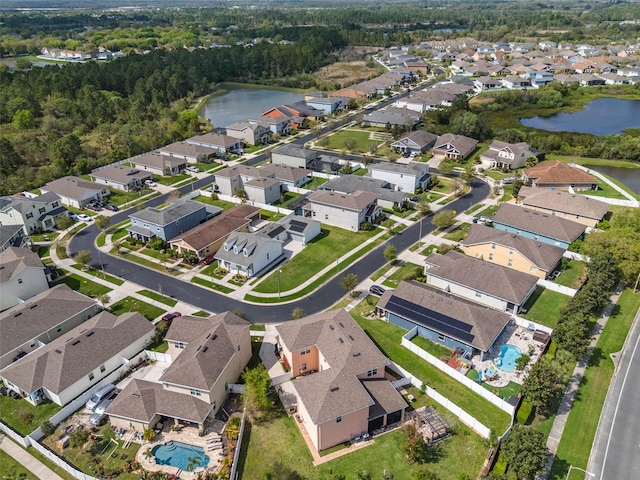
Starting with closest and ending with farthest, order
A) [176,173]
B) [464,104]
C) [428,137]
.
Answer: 1. [176,173]
2. [428,137]
3. [464,104]

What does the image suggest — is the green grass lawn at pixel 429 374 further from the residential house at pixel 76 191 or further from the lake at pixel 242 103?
the lake at pixel 242 103

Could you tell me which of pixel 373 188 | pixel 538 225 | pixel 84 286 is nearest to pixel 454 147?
pixel 373 188

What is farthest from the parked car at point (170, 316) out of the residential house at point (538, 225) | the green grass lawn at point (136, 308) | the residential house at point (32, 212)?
the residential house at point (538, 225)

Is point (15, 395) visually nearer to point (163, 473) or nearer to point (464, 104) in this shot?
point (163, 473)

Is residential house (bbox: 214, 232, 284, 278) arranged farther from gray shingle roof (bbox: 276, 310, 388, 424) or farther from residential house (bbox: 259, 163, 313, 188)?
residential house (bbox: 259, 163, 313, 188)

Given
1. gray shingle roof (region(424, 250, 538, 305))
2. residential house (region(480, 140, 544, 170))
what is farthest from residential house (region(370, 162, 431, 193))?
gray shingle roof (region(424, 250, 538, 305))

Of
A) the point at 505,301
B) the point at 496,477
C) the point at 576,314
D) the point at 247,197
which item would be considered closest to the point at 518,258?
the point at 505,301

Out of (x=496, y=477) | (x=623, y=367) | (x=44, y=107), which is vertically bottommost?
(x=623, y=367)
